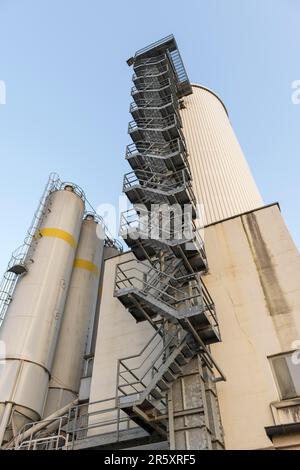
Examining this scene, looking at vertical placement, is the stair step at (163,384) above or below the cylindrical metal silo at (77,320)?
below

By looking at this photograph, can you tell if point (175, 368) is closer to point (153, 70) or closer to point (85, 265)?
point (85, 265)

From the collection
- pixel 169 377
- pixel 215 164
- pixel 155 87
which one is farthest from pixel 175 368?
pixel 155 87

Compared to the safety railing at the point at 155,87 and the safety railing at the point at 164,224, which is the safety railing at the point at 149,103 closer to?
the safety railing at the point at 155,87

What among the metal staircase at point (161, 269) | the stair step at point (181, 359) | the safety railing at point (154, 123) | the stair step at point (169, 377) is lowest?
the stair step at point (169, 377)

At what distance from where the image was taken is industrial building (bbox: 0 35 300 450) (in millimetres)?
10531

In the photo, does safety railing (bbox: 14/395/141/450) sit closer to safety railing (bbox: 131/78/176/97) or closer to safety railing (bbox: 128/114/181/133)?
safety railing (bbox: 128/114/181/133)

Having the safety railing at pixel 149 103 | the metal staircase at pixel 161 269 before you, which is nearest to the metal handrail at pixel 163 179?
the metal staircase at pixel 161 269

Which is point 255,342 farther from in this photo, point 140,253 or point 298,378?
point 140,253

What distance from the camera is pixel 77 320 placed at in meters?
19.8

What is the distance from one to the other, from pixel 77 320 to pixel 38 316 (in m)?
3.33

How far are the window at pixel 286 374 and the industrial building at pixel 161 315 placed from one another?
0.03 meters

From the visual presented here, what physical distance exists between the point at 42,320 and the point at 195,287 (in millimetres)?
8252

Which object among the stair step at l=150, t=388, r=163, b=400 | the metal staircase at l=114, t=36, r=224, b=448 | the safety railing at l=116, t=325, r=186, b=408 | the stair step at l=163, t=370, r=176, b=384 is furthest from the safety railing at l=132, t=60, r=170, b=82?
the stair step at l=150, t=388, r=163, b=400

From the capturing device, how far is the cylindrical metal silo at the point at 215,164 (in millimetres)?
19562
